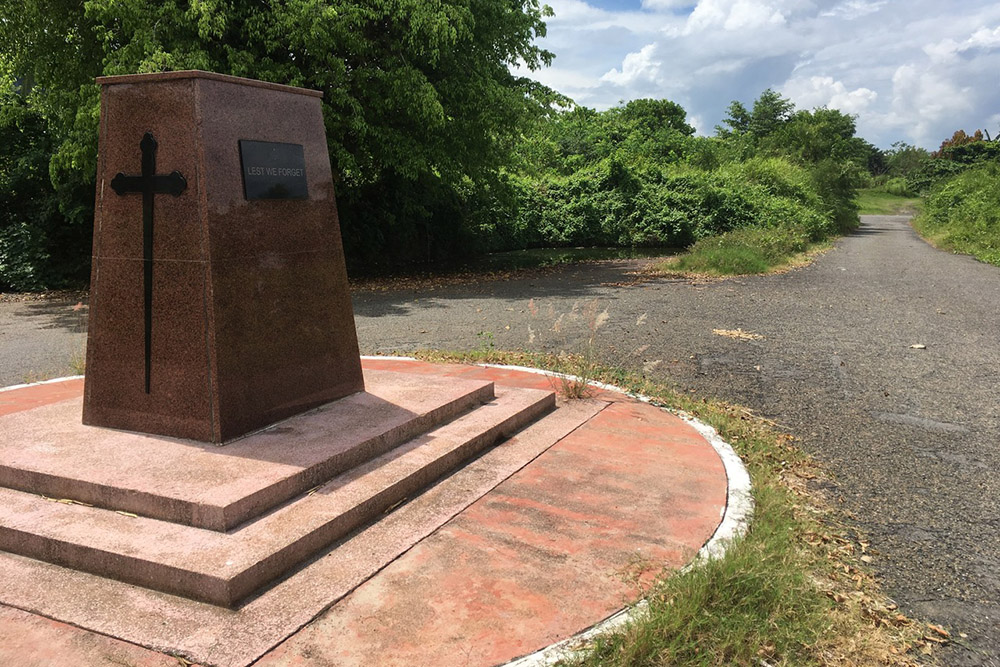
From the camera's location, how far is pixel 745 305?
35.3 ft

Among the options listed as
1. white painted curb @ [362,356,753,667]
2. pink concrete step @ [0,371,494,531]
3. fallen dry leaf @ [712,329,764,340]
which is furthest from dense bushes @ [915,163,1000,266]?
pink concrete step @ [0,371,494,531]

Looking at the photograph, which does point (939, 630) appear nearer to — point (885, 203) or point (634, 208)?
point (634, 208)

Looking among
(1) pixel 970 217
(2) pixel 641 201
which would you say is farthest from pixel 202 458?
(1) pixel 970 217

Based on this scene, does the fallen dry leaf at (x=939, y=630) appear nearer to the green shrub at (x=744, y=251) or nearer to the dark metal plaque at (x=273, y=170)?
the dark metal plaque at (x=273, y=170)

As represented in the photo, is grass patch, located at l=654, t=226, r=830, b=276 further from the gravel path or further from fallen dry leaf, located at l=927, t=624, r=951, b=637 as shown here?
fallen dry leaf, located at l=927, t=624, r=951, b=637

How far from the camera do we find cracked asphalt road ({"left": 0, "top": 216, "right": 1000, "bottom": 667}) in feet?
11.1

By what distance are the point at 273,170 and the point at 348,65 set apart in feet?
35.1

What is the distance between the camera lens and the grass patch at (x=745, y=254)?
15617mm

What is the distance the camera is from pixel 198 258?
12.9 ft

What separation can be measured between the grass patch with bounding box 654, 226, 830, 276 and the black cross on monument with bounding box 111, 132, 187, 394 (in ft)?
42.2

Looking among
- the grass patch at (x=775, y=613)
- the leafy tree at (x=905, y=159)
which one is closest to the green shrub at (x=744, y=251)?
the grass patch at (x=775, y=613)

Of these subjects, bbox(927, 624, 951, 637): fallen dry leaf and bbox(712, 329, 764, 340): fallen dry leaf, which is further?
bbox(712, 329, 764, 340): fallen dry leaf

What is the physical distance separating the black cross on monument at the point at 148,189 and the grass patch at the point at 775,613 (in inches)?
121

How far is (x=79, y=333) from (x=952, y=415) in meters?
10.0
